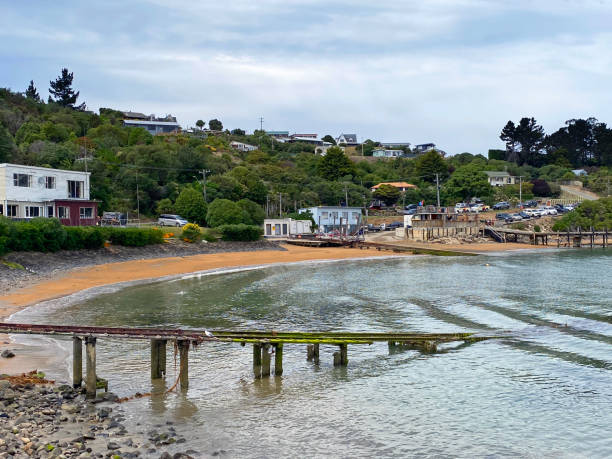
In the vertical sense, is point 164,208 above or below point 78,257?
above

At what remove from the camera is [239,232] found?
232ft

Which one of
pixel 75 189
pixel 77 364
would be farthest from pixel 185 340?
pixel 75 189

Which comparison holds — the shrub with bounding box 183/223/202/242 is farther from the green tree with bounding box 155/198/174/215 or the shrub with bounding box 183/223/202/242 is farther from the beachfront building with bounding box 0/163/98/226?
the green tree with bounding box 155/198/174/215

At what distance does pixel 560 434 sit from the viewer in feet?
51.5

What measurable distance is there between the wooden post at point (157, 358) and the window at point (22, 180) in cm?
4243

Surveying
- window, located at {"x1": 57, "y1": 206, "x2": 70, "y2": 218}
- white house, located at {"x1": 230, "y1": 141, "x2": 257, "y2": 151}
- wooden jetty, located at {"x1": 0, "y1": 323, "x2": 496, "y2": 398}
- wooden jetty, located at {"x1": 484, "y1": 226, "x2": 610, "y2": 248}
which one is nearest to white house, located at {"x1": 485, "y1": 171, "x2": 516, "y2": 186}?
wooden jetty, located at {"x1": 484, "y1": 226, "x2": 610, "y2": 248}

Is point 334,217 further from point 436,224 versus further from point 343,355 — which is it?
point 343,355

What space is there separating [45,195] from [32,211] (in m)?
2.02

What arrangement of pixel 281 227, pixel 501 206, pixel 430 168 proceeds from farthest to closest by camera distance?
pixel 430 168 → pixel 501 206 → pixel 281 227

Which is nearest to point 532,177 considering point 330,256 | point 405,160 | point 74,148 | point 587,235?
point 405,160

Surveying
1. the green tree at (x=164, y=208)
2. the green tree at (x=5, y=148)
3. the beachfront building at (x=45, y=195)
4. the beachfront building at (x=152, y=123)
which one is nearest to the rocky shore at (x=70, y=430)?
the beachfront building at (x=45, y=195)

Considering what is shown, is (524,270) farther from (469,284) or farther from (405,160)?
(405,160)

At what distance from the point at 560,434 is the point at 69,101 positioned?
158m

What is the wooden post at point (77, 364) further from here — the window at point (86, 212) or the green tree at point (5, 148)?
the green tree at point (5, 148)
